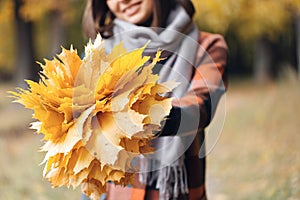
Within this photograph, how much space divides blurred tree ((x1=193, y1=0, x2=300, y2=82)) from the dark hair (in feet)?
12.3

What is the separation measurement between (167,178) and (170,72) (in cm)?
38

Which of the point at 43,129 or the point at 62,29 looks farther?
the point at 62,29

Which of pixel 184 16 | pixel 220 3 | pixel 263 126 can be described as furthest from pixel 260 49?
pixel 184 16

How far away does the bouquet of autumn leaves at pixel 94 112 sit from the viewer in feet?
4.63

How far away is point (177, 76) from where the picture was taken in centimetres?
192

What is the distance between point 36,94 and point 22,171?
4134mm

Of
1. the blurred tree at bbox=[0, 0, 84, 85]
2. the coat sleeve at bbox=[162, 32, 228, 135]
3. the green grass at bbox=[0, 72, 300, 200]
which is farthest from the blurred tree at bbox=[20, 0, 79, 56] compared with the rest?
the coat sleeve at bbox=[162, 32, 228, 135]

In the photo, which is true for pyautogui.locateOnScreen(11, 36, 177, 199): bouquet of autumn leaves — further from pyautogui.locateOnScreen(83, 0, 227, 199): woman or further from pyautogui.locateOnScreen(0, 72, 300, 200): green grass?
pyautogui.locateOnScreen(0, 72, 300, 200): green grass

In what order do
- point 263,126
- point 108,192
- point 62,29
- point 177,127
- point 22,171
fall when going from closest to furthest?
1. point 177,127
2. point 108,192
3. point 22,171
4. point 263,126
5. point 62,29

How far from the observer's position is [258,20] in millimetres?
12562

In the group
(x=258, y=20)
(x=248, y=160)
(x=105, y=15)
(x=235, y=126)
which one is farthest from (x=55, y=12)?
(x=105, y=15)

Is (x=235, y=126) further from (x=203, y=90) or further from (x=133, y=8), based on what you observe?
(x=203, y=90)

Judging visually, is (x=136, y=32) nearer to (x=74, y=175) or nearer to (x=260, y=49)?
(x=74, y=175)

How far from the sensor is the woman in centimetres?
187
